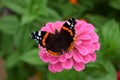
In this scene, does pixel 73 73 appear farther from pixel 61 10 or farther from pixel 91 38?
pixel 61 10

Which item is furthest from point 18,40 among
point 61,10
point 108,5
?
point 108,5

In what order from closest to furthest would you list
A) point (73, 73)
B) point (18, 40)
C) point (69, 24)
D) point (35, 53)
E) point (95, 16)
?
point (69, 24) → point (73, 73) → point (35, 53) → point (18, 40) → point (95, 16)

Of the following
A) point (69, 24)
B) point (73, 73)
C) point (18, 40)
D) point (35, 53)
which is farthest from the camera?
point (18, 40)

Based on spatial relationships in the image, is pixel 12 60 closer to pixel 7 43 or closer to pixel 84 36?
pixel 7 43

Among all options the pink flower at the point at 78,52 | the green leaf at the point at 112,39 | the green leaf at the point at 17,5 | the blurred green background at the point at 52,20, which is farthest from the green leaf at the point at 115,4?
the pink flower at the point at 78,52

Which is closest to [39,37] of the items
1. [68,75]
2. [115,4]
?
[68,75]

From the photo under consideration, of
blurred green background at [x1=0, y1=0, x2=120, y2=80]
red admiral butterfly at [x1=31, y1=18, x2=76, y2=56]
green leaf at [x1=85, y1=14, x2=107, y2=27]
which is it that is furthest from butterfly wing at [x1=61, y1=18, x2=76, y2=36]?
green leaf at [x1=85, y1=14, x2=107, y2=27]
